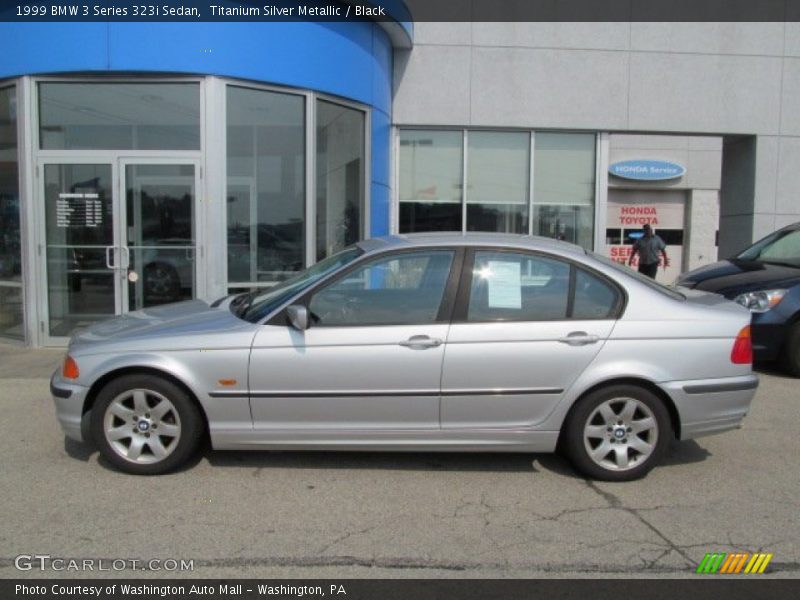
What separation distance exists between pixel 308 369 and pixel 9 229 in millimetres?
6636

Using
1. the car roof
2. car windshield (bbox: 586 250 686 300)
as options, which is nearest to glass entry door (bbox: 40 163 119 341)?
the car roof

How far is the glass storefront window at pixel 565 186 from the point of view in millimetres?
12062

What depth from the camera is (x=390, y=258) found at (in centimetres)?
459

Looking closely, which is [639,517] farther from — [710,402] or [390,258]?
[390,258]

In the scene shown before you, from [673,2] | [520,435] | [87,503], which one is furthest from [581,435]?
[673,2]

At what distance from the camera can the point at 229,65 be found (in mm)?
8555

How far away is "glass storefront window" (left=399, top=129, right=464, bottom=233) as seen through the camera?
1198 cm

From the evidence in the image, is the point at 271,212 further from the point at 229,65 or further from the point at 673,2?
the point at 673,2

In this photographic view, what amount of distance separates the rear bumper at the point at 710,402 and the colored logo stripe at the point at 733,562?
105 cm

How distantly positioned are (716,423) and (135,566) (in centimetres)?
350

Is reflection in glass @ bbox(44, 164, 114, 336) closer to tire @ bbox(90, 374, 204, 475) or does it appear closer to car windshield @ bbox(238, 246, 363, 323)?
car windshield @ bbox(238, 246, 363, 323)

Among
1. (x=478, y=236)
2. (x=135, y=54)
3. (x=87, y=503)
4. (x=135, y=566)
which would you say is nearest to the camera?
(x=135, y=566)

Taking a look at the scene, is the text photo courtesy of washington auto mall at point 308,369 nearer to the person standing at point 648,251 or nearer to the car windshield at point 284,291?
the car windshield at point 284,291

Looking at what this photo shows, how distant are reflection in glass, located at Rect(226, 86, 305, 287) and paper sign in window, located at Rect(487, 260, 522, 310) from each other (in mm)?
5235
